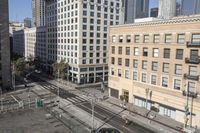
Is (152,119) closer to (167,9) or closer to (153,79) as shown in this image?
(153,79)

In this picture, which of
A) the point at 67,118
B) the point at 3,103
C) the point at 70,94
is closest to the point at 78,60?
the point at 70,94

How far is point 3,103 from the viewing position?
55375 millimetres

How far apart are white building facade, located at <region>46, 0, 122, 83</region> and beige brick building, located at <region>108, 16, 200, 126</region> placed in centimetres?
2264

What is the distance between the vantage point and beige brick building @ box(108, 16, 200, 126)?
1631 inches

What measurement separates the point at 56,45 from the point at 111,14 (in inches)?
1229

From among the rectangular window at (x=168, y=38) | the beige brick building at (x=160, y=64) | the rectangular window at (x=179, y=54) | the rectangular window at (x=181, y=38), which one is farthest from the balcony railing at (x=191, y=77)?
the rectangular window at (x=168, y=38)

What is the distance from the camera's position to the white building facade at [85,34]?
80812 mm

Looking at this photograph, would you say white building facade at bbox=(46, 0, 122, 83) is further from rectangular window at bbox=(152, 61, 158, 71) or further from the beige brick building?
rectangular window at bbox=(152, 61, 158, 71)

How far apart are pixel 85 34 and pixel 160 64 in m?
41.7

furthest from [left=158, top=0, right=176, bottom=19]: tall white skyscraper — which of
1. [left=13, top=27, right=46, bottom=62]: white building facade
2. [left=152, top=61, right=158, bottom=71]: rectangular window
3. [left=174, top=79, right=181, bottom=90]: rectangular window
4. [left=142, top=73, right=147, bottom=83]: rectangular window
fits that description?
[left=13, top=27, right=46, bottom=62]: white building facade

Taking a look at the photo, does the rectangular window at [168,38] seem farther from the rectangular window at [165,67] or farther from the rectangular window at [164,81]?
the rectangular window at [164,81]

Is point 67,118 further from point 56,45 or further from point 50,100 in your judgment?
point 56,45

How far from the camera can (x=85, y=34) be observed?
81625 millimetres

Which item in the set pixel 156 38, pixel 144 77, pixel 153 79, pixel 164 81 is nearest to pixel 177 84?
pixel 164 81
